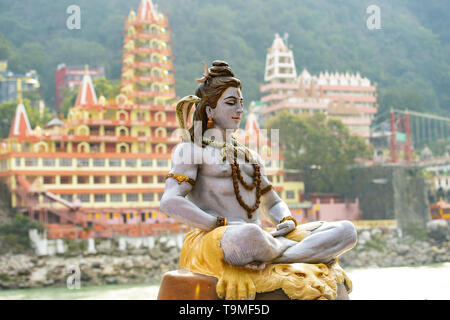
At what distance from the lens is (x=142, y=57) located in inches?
974

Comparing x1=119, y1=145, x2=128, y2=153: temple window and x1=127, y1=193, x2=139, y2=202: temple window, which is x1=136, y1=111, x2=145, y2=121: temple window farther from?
x1=127, y1=193, x2=139, y2=202: temple window

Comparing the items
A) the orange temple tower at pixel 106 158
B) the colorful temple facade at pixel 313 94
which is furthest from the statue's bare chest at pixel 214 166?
the colorful temple facade at pixel 313 94

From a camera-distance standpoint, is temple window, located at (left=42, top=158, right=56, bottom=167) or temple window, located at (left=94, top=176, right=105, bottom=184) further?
temple window, located at (left=94, top=176, right=105, bottom=184)

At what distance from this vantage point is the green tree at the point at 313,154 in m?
27.2

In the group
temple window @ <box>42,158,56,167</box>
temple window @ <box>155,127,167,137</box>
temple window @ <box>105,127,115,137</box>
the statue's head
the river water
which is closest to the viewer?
the statue's head

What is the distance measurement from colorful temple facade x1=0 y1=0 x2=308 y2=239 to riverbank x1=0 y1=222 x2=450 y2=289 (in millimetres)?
864

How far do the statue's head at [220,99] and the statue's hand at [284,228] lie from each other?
66cm

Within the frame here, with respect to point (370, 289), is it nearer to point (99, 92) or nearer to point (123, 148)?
point (123, 148)

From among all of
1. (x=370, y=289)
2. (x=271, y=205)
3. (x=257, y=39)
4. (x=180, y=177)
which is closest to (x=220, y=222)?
(x=180, y=177)

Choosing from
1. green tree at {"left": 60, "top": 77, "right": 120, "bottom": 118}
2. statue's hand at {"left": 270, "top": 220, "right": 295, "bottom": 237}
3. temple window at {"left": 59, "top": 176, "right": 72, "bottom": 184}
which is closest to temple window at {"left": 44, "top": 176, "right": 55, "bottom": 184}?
temple window at {"left": 59, "top": 176, "right": 72, "bottom": 184}

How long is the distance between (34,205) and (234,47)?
20103 mm

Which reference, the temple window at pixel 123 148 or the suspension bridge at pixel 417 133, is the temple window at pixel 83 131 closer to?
the temple window at pixel 123 148

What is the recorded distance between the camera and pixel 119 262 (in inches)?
827

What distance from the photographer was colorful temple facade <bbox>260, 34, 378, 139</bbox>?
30828 mm
